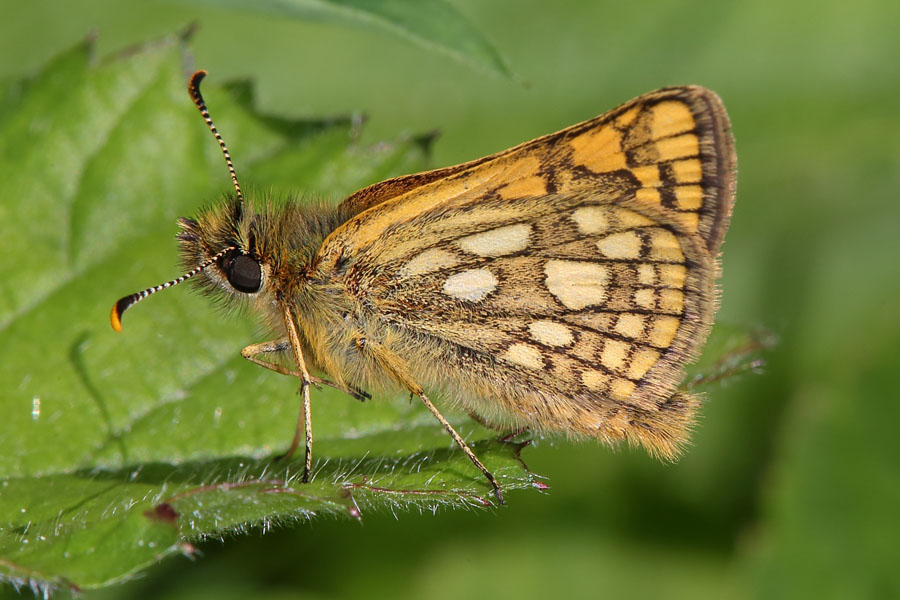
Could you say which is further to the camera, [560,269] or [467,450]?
[560,269]

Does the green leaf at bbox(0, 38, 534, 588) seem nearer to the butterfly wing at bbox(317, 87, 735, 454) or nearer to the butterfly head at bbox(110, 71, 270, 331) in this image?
the butterfly wing at bbox(317, 87, 735, 454)

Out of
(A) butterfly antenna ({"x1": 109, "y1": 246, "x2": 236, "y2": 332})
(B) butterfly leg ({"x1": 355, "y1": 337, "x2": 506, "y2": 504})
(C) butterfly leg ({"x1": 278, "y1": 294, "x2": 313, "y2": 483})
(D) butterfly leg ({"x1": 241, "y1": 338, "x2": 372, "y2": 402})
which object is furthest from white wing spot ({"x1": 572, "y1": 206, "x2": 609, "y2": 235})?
(A) butterfly antenna ({"x1": 109, "y1": 246, "x2": 236, "y2": 332})

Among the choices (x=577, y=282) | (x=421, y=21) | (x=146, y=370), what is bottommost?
(x=146, y=370)

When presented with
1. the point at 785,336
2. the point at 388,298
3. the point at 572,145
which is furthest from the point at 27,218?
the point at 785,336

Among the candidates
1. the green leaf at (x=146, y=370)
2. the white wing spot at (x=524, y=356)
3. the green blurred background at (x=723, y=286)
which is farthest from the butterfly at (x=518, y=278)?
the green blurred background at (x=723, y=286)

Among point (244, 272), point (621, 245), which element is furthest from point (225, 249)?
point (621, 245)

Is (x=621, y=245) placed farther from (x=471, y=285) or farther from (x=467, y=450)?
(x=467, y=450)
